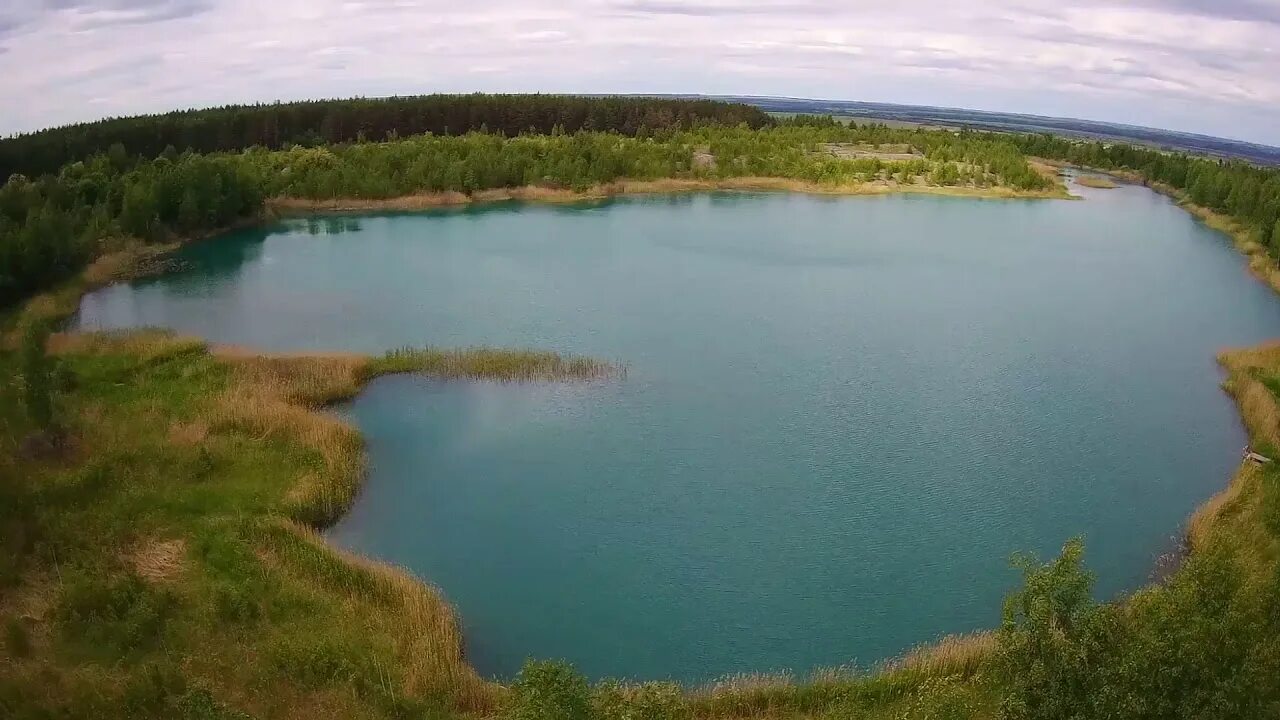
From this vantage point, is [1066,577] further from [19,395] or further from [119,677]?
[19,395]

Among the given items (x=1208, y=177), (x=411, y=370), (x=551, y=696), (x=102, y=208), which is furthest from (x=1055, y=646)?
(x=1208, y=177)

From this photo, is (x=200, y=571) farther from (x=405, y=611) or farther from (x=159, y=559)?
(x=405, y=611)

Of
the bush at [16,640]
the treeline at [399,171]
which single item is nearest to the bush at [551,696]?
the bush at [16,640]

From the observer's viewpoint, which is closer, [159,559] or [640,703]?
[640,703]

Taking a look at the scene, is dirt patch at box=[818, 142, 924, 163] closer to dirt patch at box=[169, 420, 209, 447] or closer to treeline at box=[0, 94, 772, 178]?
treeline at box=[0, 94, 772, 178]

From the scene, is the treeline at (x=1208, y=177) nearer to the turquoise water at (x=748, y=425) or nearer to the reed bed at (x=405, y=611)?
the turquoise water at (x=748, y=425)

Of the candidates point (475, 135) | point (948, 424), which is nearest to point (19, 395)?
point (948, 424)
